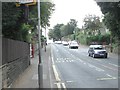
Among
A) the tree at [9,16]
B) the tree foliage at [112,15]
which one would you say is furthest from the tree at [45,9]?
the tree at [9,16]

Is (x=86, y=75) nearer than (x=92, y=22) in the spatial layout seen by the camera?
Yes

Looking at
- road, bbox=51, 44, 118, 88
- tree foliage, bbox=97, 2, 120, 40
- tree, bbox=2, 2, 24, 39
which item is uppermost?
tree foliage, bbox=97, 2, 120, 40

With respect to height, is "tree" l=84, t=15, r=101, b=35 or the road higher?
"tree" l=84, t=15, r=101, b=35

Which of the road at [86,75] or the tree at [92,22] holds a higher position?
the tree at [92,22]

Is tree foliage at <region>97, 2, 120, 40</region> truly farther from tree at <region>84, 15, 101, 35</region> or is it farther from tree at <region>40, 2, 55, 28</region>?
tree at <region>84, 15, 101, 35</region>

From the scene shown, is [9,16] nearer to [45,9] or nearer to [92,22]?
[45,9]

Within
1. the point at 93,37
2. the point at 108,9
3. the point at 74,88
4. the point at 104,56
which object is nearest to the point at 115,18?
the point at 108,9

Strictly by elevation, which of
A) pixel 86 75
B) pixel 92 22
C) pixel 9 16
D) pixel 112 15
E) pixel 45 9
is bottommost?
pixel 86 75

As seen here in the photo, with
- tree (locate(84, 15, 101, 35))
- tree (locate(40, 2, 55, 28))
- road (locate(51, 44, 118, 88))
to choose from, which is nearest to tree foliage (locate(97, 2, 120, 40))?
tree (locate(40, 2, 55, 28))

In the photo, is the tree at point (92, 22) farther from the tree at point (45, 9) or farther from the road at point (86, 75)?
the road at point (86, 75)

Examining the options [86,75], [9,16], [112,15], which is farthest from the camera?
[112,15]

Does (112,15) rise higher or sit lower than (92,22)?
lower

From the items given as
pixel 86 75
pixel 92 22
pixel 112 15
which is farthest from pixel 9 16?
pixel 92 22

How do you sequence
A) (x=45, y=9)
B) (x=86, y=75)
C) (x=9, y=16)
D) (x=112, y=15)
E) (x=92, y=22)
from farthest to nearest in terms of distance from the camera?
(x=92, y=22), (x=112, y=15), (x=45, y=9), (x=86, y=75), (x=9, y=16)
